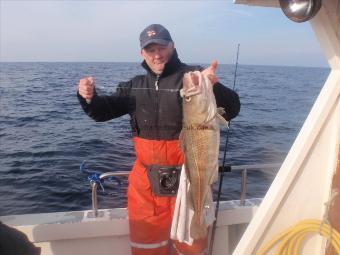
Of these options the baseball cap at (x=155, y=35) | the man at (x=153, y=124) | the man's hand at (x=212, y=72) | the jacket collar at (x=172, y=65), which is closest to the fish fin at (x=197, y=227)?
the man at (x=153, y=124)

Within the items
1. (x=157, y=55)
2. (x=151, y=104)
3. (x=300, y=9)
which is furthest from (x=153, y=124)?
(x=300, y=9)

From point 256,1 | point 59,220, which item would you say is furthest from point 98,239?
point 256,1

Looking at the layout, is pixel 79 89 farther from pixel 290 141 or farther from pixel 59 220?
pixel 290 141

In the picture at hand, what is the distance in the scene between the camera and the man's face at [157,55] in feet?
11.3

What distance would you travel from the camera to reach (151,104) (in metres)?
3.51

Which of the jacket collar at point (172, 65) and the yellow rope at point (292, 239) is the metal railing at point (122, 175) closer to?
the yellow rope at point (292, 239)

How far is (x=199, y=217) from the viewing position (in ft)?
9.66

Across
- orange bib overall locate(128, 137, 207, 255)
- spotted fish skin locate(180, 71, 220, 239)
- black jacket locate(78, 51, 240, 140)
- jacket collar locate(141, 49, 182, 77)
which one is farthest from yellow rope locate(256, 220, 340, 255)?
jacket collar locate(141, 49, 182, 77)

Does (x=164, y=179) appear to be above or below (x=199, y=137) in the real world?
below

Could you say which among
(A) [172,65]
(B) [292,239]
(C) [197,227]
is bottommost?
(B) [292,239]

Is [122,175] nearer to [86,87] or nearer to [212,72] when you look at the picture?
[86,87]

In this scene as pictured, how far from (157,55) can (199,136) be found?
3.63 ft

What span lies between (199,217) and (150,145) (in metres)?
0.79

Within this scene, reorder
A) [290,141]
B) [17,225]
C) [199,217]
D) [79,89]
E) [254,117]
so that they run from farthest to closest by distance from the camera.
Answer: [254,117]
[290,141]
[17,225]
[79,89]
[199,217]
